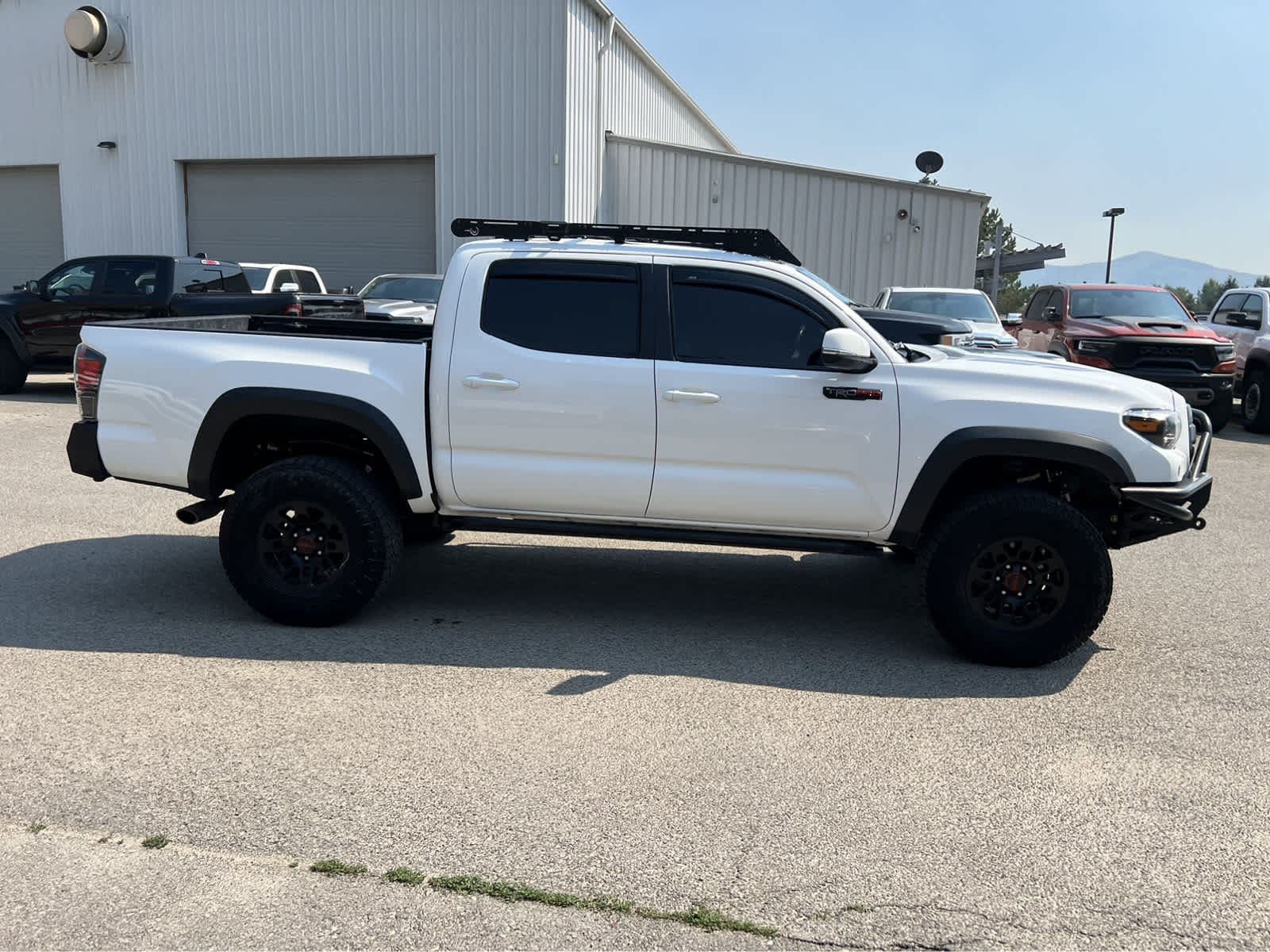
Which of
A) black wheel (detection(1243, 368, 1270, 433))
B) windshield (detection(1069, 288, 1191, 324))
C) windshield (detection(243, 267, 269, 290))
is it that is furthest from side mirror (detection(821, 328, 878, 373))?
windshield (detection(243, 267, 269, 290))

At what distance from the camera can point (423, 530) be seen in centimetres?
652

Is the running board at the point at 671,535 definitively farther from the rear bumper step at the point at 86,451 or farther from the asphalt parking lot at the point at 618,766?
the rear bumper step at the point at 86,451

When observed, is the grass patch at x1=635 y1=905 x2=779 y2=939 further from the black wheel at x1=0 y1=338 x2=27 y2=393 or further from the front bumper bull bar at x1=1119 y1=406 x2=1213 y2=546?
the black wheel at x1=0 y1=338 x2=27 y2=393

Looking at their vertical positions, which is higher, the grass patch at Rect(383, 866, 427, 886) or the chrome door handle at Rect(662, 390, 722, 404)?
the chrome door handle at Rect(662, 390, 722, 404)

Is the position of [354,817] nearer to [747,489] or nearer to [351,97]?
[747,489]

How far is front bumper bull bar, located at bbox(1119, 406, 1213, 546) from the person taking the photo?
193 inches

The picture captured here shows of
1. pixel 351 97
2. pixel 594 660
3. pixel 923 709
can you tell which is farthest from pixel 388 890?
pixel 351 97

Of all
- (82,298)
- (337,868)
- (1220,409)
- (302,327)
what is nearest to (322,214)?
(82,298)

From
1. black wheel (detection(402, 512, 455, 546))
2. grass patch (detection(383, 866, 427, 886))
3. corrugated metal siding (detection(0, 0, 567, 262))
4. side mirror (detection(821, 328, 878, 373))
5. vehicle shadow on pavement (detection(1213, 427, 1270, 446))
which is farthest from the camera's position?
corrugated metal siding (detection(0, 0, 567, 262))

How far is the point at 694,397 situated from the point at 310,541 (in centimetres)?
204

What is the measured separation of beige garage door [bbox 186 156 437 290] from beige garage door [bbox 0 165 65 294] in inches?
131

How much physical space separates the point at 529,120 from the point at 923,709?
16.1m

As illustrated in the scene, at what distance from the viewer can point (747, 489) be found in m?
5.10

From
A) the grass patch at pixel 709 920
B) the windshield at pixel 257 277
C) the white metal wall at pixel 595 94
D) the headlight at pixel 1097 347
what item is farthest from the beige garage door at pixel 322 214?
the grass patch at pixel 709 920
